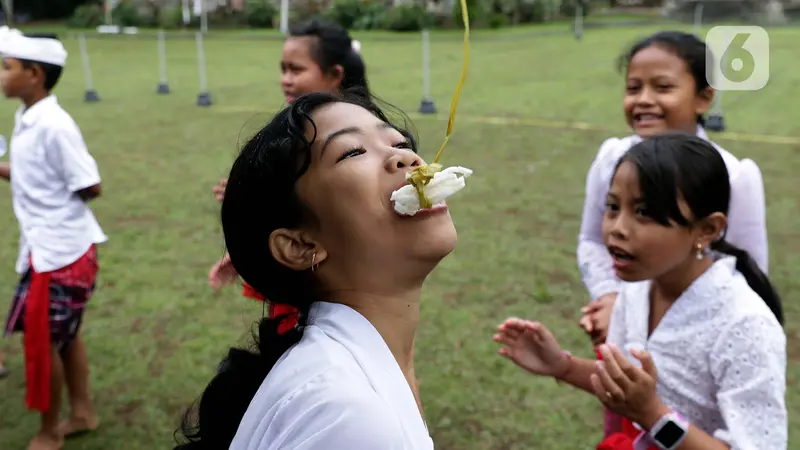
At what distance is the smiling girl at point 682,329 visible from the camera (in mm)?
1802

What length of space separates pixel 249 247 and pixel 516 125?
912cm

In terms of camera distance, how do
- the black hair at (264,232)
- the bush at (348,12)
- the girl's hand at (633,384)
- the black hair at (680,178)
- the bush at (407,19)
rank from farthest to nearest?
the bush at (348,12)
the bush at (407,19)
the black hair at (680,178)
the girl's hand at (633,384)
the black hair at (264,232)

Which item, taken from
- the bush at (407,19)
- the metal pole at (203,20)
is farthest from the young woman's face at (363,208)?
the metal pole at (203,20)

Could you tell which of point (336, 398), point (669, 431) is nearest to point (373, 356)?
point (336, 398)

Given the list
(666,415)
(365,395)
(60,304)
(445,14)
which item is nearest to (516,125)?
(60,304)

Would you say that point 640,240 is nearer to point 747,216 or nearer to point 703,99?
point 747,216

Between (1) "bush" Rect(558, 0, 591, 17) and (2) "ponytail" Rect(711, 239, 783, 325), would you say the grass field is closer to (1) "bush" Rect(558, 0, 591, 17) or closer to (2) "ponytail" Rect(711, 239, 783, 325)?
(2) "ponytail" Rect(711, 239, 783, 325)

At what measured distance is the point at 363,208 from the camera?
1353 millimetres

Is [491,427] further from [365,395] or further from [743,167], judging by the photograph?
[365,395]

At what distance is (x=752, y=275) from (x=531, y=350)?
0.65 m

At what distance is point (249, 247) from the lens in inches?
59.1

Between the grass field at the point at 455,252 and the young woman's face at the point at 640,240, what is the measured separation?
975 mm

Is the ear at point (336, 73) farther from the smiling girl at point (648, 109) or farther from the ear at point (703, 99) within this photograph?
the ear at point (703, 99)

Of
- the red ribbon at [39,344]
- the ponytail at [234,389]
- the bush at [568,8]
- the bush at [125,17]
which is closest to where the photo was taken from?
the ponytail at [234,389]
